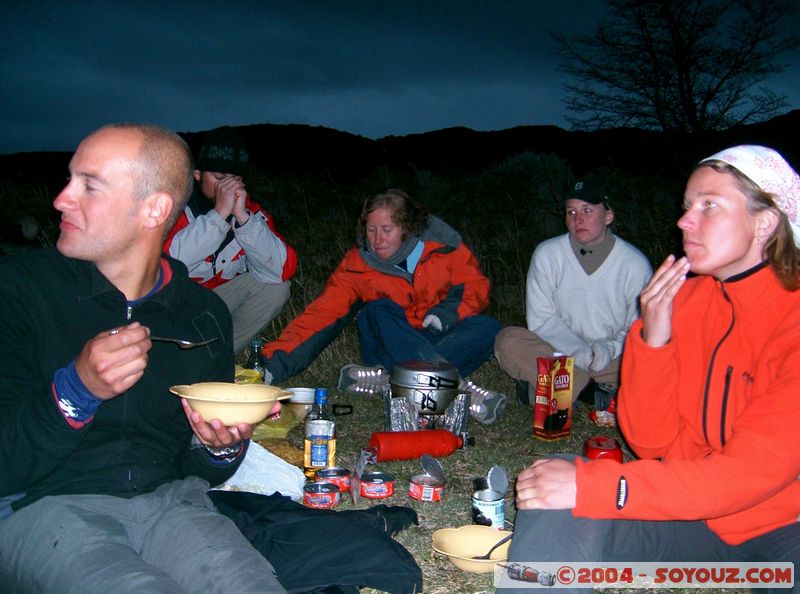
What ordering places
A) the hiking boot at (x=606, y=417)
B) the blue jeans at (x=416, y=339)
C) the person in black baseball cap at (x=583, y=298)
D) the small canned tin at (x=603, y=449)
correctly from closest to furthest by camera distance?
the small canned tin at (x=603, y=449)
the hiking boot at (x=606, y=417)
the blue jeans at (x=416, y=339)
the person in black baseball cap at (x=583, y=298)

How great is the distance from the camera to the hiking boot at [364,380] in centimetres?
529

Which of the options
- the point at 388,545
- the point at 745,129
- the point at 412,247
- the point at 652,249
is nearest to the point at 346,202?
the point at 652,249

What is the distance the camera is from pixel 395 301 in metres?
5.39

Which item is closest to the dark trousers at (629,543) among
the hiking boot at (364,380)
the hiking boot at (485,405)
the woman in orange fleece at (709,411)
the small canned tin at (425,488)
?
the woman in orange fleece at (709,411)

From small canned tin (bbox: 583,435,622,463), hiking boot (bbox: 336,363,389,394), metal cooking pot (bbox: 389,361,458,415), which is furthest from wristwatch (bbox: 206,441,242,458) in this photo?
hiking boot (bbox: 336,363,389,394)

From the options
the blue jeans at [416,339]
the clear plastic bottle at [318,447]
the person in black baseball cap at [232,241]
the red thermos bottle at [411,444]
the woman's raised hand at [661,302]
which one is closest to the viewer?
the woman's raised hand at [661,302]

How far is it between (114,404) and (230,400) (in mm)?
359

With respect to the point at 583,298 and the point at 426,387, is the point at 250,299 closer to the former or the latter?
the point at 426,387

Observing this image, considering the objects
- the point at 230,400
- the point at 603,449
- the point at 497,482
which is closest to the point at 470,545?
the point at 497,482

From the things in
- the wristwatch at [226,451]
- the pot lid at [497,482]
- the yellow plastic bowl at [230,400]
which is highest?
the yellow plastic bowl at [230,400]

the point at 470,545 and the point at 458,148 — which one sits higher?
the point at 458,148

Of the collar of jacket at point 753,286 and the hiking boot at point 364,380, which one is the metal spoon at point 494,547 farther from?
the hiking boot at point 364,380

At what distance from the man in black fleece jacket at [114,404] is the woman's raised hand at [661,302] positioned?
4.27ft

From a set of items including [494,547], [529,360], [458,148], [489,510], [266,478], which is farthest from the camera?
[458,148]
